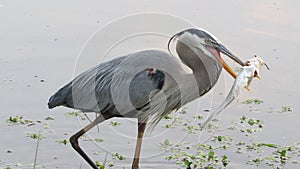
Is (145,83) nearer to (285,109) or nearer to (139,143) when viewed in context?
(139,143)

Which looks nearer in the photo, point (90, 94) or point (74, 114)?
point (90, 94)

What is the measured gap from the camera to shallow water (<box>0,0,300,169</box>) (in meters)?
5.82

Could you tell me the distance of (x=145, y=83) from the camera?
15.7 feet

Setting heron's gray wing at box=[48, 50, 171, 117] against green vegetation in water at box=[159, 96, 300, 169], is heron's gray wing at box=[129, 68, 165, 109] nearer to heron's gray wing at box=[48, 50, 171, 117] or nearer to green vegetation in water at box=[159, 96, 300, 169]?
heron's gray wing at box=[48, 50, 171, 117]

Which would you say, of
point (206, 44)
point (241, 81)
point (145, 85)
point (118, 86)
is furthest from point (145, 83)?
point (241, 81)

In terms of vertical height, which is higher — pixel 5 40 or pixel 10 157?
pixel 5 40

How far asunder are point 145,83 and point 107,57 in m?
2.50

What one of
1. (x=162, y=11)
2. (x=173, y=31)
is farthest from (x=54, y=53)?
(x=162, y=11)

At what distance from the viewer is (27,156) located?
5.52 meters

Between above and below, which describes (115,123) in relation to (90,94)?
below

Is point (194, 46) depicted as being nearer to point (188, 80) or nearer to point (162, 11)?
point (188, 80)

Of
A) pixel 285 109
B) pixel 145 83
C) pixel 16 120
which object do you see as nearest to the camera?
pixel 145 83

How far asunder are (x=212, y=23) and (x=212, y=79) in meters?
4.38

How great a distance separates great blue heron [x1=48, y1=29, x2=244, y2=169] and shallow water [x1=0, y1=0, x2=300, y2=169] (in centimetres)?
75
